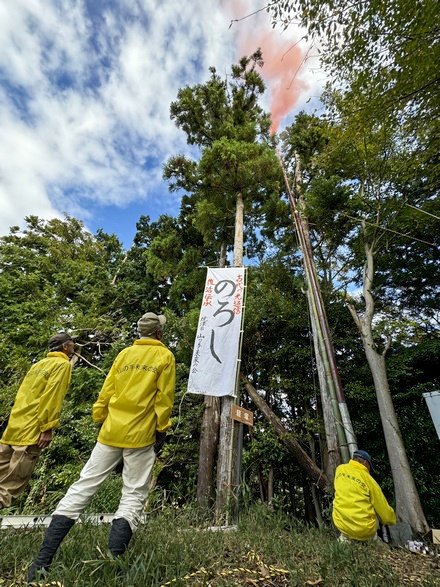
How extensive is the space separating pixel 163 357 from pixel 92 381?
307 inches

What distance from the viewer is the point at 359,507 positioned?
114 inches

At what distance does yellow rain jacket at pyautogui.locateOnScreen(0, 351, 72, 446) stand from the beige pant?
0.07m

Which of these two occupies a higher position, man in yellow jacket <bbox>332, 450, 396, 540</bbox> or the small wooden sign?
the small wooden sign

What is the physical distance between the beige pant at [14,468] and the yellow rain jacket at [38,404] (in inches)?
2.7

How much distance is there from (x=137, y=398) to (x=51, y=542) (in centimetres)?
88

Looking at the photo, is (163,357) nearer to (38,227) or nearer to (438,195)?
(438,195)

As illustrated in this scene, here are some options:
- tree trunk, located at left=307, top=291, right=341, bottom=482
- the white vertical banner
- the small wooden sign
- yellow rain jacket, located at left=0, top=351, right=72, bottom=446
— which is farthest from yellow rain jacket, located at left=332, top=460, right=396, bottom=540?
yellow rain jacket, located at left=0, top=351, right=72, bottom=446

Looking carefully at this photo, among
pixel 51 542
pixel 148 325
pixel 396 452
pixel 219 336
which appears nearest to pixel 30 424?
pixel 51 542

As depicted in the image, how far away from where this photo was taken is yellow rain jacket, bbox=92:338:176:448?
1924 millimetres

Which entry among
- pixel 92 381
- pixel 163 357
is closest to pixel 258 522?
pixel 163 357

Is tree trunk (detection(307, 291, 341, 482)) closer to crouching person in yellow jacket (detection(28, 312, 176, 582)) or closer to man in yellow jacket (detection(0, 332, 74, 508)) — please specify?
crouching person in yellow jacket (detection(28, 312, 176, 582))

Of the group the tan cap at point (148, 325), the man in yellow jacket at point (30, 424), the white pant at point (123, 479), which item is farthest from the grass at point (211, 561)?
the tan cap at point (148, 325)

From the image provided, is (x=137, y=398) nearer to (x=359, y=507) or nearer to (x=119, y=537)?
(x=119, y=537)

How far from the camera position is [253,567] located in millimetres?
1893
